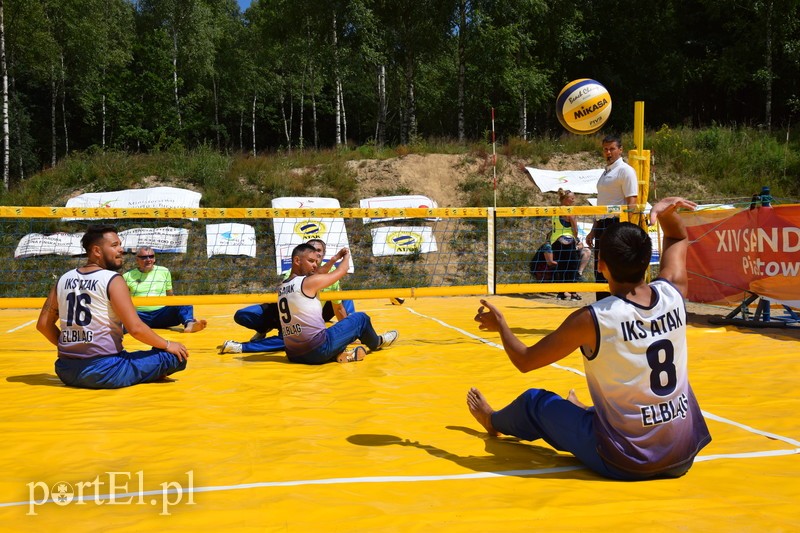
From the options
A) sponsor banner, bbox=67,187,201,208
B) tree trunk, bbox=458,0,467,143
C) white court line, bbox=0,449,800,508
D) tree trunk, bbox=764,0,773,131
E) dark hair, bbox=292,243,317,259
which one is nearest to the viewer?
white court line, bbox=0,449,800,508

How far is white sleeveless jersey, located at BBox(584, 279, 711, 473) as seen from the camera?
9.00 ft

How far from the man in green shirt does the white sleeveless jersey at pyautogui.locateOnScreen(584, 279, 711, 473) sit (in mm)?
6211

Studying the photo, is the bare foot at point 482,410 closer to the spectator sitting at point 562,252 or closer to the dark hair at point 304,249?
the dark hair at point 304,249

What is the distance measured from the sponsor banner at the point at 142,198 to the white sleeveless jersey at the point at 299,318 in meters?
12.1

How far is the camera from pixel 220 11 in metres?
38.8

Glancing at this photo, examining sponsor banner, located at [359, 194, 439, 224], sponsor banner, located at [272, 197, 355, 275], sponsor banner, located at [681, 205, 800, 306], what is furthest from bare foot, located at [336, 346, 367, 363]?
sponsor banner, located at [359, 194, 439, 224]

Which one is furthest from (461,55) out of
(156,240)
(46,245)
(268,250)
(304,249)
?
(304,249)

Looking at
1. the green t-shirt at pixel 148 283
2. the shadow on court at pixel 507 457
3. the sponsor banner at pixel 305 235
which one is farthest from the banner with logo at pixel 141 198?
the shadow on court at pixel 507 457

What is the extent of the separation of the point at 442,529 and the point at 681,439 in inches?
44.9

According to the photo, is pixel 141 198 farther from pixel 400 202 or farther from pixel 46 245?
pixel 400 202

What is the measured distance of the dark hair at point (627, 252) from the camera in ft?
9.11

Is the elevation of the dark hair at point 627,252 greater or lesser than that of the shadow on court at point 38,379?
greater

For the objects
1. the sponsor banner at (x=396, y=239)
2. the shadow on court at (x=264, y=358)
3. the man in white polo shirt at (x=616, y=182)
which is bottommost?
the shadow on court at (x=264, y=358)

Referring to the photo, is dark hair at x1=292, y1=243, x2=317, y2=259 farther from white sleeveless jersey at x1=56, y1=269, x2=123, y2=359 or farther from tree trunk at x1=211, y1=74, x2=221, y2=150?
tree trunk at x1=211, y1=74, x2=221, y2=150
